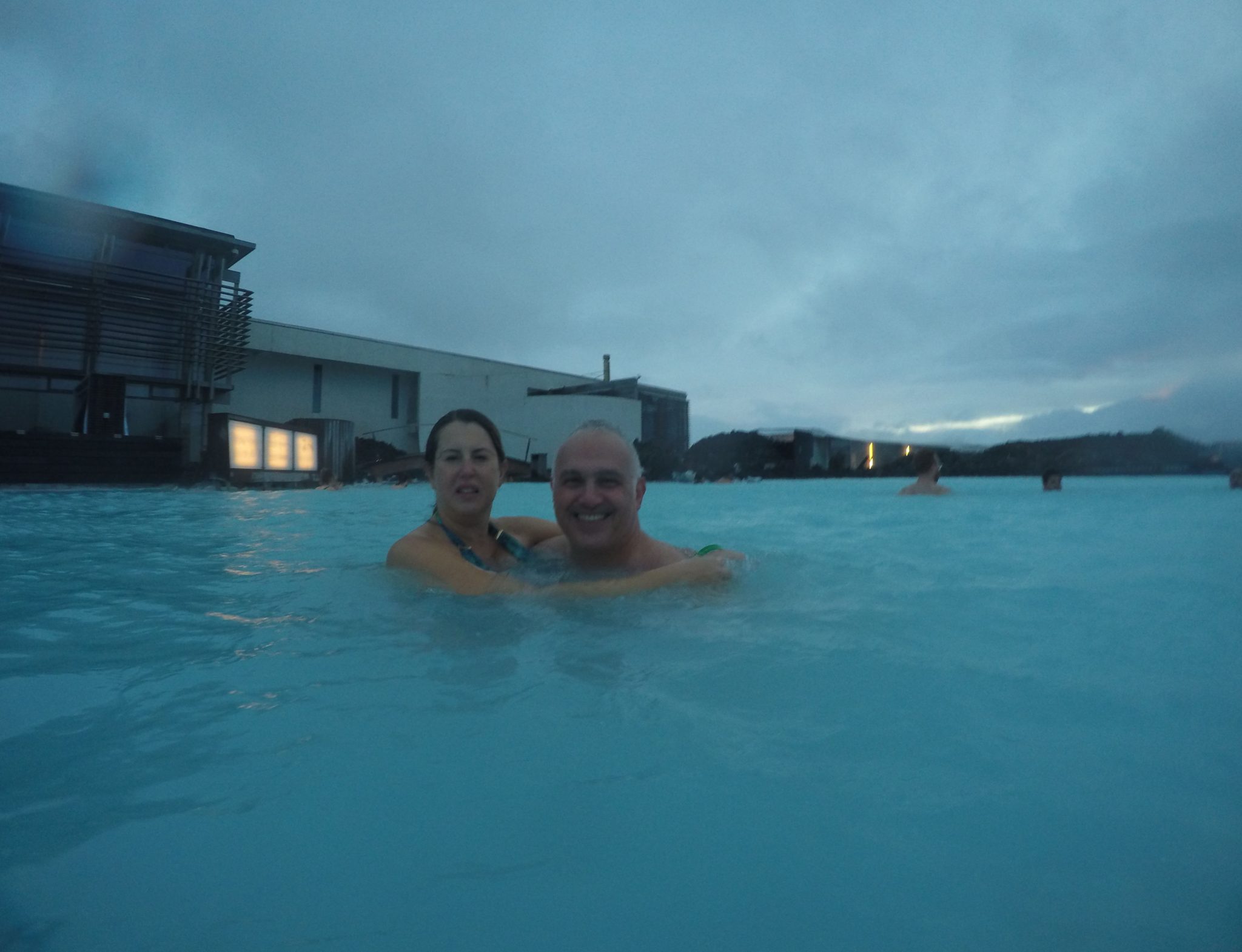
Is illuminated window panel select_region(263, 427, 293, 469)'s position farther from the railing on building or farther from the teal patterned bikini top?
the teal patterned bikini top

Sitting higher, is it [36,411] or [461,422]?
[36,411]

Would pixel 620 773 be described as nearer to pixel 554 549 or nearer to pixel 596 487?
pixel 596 487

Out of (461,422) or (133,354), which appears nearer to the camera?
(461,422)

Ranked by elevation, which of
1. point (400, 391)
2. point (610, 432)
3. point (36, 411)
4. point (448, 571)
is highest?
point (400, 391)

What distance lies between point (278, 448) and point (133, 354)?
12.8 feet

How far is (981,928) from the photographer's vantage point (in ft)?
2.74

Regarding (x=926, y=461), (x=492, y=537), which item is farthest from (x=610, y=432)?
(x=926, y=461)

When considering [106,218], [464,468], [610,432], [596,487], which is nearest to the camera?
[596,487]

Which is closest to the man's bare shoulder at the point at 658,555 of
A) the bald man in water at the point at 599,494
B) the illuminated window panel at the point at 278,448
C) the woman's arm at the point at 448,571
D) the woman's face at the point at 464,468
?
the bald man in water at the point at 599,494

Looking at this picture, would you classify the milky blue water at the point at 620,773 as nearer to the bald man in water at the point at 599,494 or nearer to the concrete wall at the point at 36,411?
the bald man in water at the point at 599,494

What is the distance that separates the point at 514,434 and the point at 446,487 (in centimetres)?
2255

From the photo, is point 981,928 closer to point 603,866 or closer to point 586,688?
point 603,866

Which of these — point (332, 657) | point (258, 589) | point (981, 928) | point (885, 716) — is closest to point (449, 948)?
point (981, 928)

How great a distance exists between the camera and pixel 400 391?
24.3 metres
